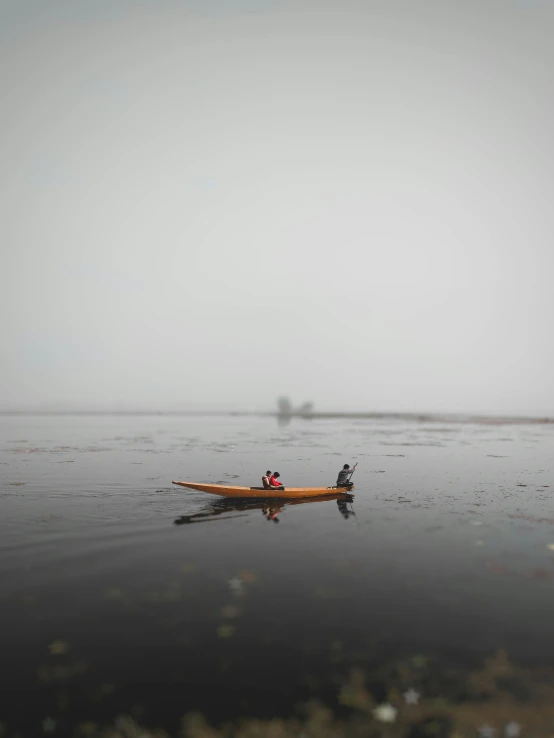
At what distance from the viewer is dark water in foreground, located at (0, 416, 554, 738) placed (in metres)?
9.38

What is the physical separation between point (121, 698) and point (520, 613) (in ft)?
38.1

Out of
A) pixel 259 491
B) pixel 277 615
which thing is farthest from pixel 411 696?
pixel 259 491

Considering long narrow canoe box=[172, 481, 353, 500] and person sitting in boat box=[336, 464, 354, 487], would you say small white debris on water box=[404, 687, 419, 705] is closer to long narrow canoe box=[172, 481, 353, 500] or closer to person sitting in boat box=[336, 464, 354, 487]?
long narrow canoe box=[172, 481, 353, 500]

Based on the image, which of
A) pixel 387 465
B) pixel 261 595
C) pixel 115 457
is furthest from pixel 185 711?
pixel 115 457

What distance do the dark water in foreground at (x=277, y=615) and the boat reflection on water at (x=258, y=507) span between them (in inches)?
9.4

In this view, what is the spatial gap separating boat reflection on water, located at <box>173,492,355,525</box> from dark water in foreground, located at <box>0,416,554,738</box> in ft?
0.78

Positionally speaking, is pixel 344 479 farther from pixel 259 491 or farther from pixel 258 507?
pixel 258 507

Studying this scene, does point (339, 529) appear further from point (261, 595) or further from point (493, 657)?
point (493, 657)

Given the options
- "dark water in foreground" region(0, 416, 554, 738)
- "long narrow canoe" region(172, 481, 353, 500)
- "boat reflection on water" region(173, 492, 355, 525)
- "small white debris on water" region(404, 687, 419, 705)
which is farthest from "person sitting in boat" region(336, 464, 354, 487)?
"small white debris on water" region(404, 687, 419, 705)

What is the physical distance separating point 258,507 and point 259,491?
3.09ft

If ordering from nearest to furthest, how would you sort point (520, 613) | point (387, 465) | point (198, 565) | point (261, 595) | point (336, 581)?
point (520, 613)
point (261, 595)
point (336, 581)
point (198, 565)
point (387, 465)

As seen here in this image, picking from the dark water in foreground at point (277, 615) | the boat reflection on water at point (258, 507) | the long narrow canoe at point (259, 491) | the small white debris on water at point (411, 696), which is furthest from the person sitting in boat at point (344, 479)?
the small white debris on water at point (411, 696)

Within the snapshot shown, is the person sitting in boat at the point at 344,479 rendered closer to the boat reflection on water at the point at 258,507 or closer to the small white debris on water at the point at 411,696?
the boat reflection on water at the point at 258,507

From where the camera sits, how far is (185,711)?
926 centimetres
